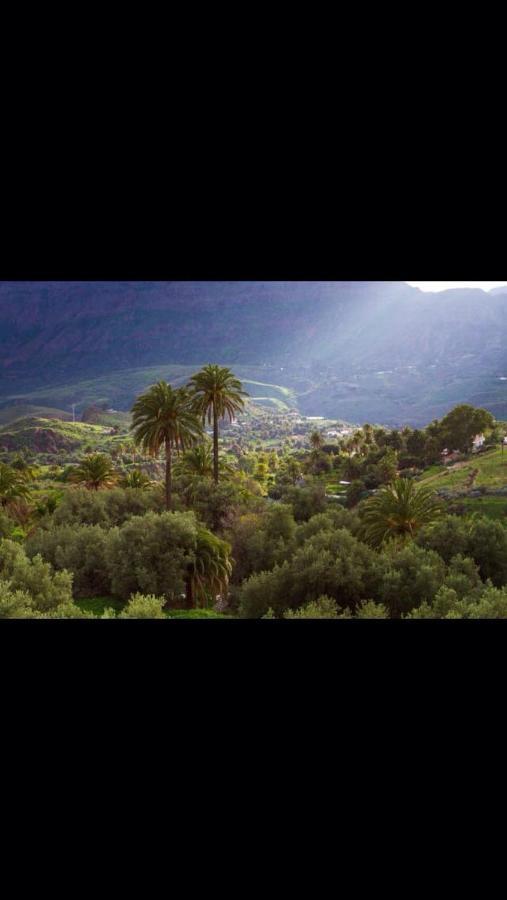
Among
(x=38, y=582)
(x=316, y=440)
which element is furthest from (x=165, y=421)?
(x=38, y=582)

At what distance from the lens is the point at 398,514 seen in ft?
38.2

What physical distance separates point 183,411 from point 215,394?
87 cm

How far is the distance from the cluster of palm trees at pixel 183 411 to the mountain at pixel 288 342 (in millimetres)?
2514

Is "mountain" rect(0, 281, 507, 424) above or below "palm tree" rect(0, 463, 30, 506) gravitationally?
above

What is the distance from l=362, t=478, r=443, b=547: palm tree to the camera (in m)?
11.6

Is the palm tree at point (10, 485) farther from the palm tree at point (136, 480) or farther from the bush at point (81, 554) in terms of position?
the palm tree at point (136, 480)

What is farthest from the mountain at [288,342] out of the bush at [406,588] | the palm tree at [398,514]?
the bush at [406,588]

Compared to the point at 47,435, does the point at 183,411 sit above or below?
above

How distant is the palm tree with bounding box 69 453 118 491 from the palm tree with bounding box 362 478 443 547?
17.5 feet

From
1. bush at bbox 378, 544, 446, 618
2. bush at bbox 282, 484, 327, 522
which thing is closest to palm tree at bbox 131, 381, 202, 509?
bush at bbox 282, 484, 327, 522

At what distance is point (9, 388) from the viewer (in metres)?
15.0

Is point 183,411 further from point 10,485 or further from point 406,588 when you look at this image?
point 406,588

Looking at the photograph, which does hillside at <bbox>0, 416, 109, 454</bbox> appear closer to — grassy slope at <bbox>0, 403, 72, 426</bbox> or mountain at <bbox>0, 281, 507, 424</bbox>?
grassy slope at <bbox>0, 403, 72, 426</bbox>
